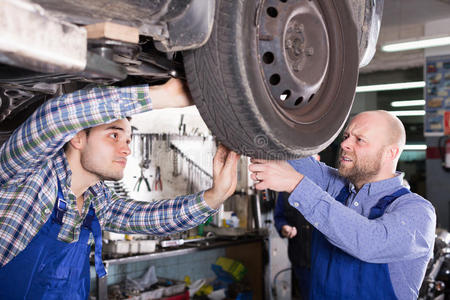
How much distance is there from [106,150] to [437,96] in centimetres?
559

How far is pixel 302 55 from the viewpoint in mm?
1389

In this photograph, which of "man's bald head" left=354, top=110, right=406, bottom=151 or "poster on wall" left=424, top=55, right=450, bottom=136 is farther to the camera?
"poster on wall" left=424, top=55, right=450, bottom=136

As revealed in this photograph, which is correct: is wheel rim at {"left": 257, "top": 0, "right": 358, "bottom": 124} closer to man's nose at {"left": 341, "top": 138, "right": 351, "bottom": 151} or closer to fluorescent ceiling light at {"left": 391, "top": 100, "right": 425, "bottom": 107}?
man's nose at {"left": 341, "top": 138, "right": 351, "bottom": 151}

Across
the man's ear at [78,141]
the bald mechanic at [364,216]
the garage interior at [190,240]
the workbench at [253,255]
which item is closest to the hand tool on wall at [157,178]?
the garage interior at [190,240]

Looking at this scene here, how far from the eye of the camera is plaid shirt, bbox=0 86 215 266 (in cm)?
126

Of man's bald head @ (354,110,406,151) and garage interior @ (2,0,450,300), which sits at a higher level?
man's bald head @ (354,110,406,151)

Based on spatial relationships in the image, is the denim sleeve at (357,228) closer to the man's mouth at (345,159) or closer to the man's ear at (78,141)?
the man's mouth at (345,159)

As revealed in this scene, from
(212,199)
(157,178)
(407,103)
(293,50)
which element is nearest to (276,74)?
(293,50)

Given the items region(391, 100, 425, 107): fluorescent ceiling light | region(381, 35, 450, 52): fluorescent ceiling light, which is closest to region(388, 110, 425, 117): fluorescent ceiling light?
region(391, 100, 425, 107): fluorescent ceiling light

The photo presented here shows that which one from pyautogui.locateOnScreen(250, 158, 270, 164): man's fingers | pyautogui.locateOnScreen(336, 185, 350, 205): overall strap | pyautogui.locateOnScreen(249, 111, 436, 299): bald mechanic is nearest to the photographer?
pyautogui.locateOnScreen(250, 158, 270, 164): man's fingers

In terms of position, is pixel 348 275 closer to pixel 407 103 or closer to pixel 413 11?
pixel 413 11

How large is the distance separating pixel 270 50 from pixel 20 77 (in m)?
0.73

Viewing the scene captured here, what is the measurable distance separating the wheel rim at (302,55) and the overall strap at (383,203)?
0.59m

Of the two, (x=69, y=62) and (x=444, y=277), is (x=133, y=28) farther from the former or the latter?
(x=444, y=277)
